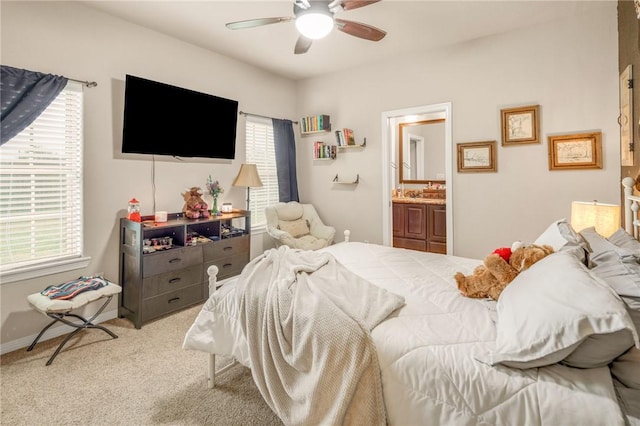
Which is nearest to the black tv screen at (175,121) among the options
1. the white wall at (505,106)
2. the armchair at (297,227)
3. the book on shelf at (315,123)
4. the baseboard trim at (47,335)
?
the armchair at (297,227)

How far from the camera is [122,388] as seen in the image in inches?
80.4

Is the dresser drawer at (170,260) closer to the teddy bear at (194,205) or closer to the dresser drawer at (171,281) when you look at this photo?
the dresser drawer at (171,281)

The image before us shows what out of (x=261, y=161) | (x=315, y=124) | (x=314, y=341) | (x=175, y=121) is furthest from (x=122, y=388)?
(x=315, y=124)

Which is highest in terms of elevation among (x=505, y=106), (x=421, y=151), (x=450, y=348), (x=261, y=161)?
(x=505, y=106)

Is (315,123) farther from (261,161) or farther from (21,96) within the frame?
(21,96)

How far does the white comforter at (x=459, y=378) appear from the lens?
102cm

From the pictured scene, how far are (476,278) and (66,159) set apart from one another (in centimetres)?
333

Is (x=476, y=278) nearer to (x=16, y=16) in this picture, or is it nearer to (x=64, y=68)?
(x=64, y=68)

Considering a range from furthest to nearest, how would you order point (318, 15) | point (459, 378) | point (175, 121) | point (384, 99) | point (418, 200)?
point (418, 200)
point (384, 99)
point (175, 121)
point (318, 15)
point (459, 378)

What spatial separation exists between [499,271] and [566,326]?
713 millimetres

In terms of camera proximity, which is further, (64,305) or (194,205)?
(194,205)

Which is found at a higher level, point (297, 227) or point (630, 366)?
point (297, 227)

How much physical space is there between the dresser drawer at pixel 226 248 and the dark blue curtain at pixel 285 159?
1.15 m

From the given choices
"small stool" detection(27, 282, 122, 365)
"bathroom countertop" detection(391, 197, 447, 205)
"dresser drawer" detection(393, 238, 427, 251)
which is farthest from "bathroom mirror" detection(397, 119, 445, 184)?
"small stool" detection(27, 282, 122, 365)
